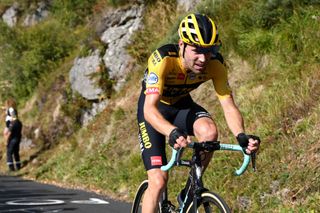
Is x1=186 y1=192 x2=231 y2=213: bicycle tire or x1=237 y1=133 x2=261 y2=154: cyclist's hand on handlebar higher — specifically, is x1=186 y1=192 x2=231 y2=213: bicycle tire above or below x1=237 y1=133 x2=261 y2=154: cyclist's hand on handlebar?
below

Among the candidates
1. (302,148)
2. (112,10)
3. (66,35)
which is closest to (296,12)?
(302,148)

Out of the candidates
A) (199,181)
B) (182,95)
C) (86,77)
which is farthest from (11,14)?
(199,181)

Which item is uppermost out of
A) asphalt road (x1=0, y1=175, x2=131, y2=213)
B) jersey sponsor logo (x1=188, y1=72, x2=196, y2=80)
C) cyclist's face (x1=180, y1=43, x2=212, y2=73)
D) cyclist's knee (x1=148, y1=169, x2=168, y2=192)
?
cyclist's face (x1=180, y1=43, x2=212, y2=73)

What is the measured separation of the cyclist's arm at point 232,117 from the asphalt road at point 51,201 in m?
4.01

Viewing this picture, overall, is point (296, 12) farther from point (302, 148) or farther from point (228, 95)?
point (228, 95)

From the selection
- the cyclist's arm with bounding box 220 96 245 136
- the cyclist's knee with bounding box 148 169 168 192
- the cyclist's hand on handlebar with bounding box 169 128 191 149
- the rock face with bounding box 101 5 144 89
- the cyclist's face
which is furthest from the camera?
the rock face with bounding box 101 5 144 89

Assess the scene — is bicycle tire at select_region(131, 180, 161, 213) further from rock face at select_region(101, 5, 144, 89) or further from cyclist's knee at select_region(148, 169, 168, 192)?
rock face at select_region(101, 5, 144, 89)

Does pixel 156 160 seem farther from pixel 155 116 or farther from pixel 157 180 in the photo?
pixel 155 116

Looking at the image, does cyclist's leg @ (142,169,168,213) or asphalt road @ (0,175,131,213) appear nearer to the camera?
cyclist's leg @ (142,169,168,213)

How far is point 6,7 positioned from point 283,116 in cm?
2110

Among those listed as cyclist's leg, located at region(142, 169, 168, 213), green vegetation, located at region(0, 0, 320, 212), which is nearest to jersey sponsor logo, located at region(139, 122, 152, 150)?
cyclist's leg, located at region(142, 169, 168, 213)

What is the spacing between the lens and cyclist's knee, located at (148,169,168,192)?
512 cm

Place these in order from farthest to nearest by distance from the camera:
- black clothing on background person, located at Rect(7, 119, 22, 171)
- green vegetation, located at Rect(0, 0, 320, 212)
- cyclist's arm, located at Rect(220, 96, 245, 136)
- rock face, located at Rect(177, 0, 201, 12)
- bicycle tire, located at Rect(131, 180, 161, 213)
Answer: black clothing on background person, located at Rect(7, 119, 22, 171) → rock face, located at Rect(177, 0, 201, 12) → green vegetation, located at Rect(0, 0, 320, 212) → bicycle tire, located at Rect(131, 180, 161, 213) → cyclist's arm, located at Rect(220, 96, 245, 136)

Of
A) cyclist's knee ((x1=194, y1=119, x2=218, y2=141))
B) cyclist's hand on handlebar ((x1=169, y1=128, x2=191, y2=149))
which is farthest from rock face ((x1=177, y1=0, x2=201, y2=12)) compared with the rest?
cyclist's hand on handlebar ((x1=169, y1=128, x2=191, y2=149))
